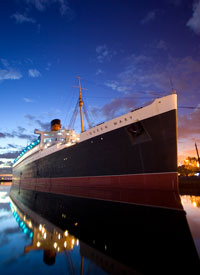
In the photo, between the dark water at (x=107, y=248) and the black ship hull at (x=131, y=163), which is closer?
the dark water at (x=107, y=248)

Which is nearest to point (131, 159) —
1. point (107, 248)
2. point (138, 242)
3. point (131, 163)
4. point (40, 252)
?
point (131, 163)

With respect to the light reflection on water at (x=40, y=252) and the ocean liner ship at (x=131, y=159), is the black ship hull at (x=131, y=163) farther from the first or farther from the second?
the light reflection on water at (x=40, y=252)

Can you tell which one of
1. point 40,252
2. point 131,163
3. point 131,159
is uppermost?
point 131,159

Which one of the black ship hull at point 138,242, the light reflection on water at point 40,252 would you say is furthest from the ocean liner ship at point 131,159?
the light reflection on water at point 40,252

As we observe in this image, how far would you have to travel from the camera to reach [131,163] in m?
12.9

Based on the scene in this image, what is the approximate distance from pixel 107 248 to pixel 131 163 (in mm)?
9376

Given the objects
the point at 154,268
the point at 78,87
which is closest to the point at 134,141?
the point at 154,268

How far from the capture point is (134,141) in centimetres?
1290

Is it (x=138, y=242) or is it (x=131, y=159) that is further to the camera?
(x=131, y=159)

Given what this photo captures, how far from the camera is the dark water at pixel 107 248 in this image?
9.94 feet

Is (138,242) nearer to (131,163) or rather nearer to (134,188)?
(134,188)

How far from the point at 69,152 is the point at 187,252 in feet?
54.6

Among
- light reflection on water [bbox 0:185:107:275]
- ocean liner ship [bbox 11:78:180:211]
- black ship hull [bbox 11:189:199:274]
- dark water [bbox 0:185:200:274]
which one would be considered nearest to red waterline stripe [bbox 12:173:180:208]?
ocean liner ship [bbox 11:78:180:211]

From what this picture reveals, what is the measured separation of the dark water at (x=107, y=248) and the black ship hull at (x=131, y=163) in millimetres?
3987
